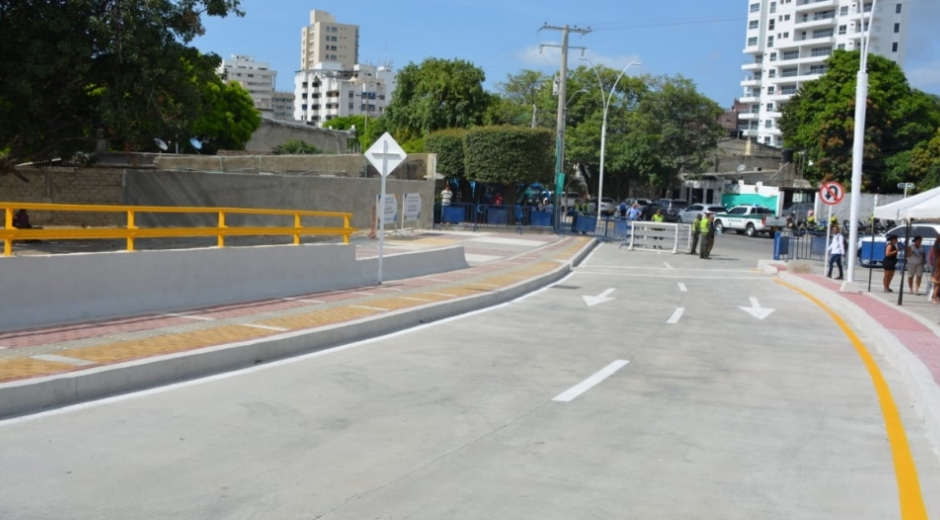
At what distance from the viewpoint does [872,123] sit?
216ft

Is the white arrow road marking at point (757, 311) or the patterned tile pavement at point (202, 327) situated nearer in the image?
the patterned tile pavement at point (202, 327)

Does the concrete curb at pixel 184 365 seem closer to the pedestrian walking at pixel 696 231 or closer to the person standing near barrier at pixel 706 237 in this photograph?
the person standing near barrier at pixel 706 237

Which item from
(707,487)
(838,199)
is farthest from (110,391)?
(838,199)

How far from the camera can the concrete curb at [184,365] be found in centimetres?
786

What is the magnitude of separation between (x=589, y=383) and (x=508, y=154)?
1305 inches

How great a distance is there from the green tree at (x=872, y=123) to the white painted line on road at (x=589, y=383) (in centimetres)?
5748

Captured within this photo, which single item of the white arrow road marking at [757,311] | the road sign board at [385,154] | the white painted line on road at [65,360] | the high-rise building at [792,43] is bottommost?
the white arrow road marking at [757,311]

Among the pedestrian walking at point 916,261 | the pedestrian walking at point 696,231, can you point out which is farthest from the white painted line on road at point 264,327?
the pedestrian walking at point 696,231

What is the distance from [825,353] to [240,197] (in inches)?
859

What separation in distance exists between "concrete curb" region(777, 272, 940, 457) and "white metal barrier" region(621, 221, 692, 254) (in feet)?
53.3

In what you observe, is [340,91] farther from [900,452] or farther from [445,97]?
[900,452]

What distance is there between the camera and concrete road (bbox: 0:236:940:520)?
5832mm

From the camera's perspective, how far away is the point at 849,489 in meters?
6.46

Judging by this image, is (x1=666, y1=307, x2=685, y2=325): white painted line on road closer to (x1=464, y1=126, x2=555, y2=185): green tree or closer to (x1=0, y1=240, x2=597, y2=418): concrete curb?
(x1=0, y1=240, x2=597, y2=418): concrete curb
